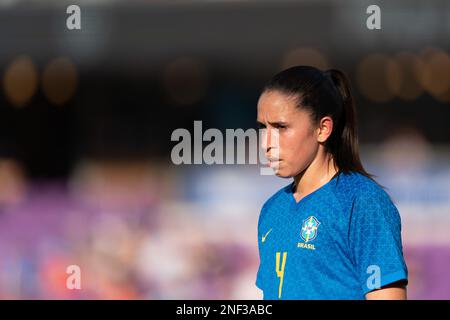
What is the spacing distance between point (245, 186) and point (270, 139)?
248 cm

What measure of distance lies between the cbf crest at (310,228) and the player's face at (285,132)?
15 cm

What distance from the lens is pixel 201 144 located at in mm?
4250

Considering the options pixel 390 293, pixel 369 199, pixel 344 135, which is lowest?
pixel 390 293

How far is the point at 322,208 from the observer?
5.82 ft

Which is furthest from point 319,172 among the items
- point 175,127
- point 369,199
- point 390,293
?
point 175,127

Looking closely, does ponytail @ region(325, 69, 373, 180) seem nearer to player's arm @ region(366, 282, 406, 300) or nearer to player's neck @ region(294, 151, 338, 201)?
player's neck @ region(294, 151, 338, 201)

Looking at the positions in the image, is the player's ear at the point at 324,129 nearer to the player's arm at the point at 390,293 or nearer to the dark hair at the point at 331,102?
the dark hair at the point at 331,102

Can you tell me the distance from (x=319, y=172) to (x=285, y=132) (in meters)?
0.17

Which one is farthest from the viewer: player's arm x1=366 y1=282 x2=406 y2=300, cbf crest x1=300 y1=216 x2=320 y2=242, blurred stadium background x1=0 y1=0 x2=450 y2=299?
blurred stadium background x1=0 y1=0 x2=450 y2=299

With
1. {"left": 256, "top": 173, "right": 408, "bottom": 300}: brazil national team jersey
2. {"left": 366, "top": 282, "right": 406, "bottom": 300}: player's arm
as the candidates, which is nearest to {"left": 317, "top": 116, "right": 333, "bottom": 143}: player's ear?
{"left": 256, "top": 173, "right": 408, "bottom": 300}: brazil national team jersey

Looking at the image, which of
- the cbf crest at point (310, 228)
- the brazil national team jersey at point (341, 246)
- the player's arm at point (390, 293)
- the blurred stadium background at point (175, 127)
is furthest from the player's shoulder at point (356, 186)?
the blurred stadium background at point (175, 127)

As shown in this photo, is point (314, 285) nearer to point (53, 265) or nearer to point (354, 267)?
point (354, 267)

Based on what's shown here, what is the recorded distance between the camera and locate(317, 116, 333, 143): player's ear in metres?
1.82

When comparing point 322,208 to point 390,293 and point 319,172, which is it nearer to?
point 319,172
